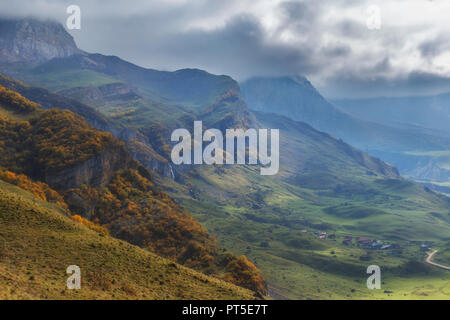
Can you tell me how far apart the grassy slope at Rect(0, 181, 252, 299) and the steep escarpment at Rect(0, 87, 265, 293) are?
202 feet

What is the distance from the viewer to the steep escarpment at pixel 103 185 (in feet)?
484

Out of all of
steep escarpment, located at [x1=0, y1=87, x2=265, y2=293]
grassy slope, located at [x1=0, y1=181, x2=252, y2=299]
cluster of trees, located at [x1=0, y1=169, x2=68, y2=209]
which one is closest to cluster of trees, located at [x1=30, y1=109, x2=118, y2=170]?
steep escarpment, located at [x1=0, y1=87, x2=265, y2=293]

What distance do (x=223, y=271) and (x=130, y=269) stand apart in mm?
73478

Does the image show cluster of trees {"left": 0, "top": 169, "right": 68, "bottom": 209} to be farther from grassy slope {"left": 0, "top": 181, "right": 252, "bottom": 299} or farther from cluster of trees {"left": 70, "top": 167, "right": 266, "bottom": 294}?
grassy slope {"left": 0, "top": 181, "right": 252, "bottom": 299}

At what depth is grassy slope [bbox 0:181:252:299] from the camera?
183ft

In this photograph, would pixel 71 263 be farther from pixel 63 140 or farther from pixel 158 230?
pixel 63 140

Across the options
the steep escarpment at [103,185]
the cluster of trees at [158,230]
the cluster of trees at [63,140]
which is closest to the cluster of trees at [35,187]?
the steep escarpment at [103,185]

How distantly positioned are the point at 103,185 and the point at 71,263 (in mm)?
106075

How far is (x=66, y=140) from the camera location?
557ft

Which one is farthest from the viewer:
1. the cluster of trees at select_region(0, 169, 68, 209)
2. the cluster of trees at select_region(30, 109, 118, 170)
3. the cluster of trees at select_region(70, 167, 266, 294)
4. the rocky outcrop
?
the cluster of trees at select_region(30, 109, 118, 170)

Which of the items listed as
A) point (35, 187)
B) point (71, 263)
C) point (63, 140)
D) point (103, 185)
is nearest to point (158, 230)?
point (103, 185)

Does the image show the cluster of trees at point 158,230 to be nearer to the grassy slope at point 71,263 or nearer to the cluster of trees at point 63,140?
the cluster of trees at point 63,140
